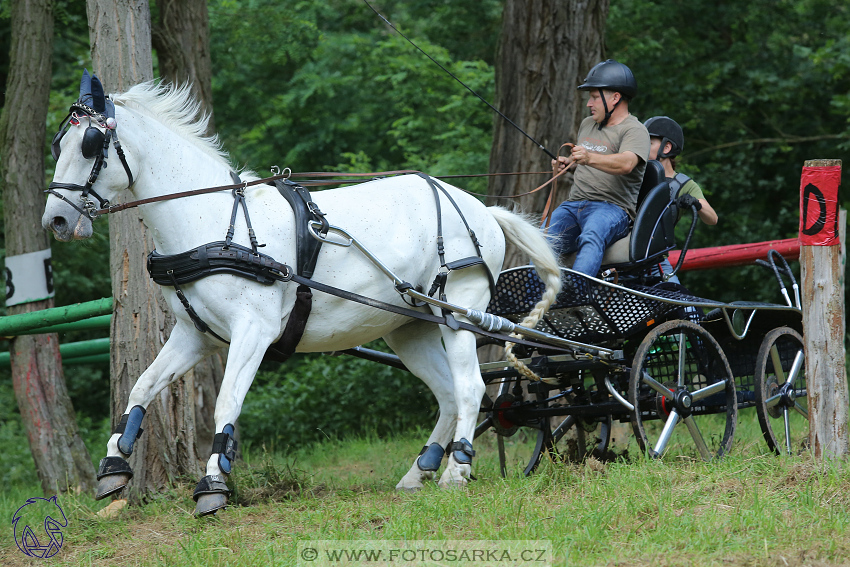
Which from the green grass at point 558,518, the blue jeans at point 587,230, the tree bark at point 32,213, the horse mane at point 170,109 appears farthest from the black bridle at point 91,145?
the tree bark at point 32,213

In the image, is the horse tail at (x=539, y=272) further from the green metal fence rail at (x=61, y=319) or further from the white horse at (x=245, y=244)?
the green metal fence rail at (x=61, y=319)

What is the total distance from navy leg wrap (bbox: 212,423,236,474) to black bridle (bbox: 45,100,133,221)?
3.91 ft

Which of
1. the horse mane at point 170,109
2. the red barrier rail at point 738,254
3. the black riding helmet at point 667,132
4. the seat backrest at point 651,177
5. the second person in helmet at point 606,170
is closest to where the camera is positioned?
the horse mane at point 170,109

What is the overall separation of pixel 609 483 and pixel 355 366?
22.1 ft

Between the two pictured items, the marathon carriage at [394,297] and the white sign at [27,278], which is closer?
the marathon carriage at [394,297]

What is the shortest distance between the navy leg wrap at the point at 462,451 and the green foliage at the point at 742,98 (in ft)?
24.6

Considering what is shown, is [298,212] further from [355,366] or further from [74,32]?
[74,32]

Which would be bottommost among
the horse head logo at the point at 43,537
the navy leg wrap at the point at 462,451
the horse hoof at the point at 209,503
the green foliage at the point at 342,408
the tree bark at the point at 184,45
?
the green foliage at the point at 342,408

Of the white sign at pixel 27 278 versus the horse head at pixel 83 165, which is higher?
the horse head at pixel 83 165

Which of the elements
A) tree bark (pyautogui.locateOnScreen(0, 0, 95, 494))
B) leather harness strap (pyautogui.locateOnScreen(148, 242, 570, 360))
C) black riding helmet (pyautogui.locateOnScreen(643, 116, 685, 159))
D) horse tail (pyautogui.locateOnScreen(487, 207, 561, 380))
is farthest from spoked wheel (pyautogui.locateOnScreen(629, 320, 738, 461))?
tree bark (pyautogui.locateOnScreen(0, 0, 95, 494))

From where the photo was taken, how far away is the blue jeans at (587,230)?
16.7ft

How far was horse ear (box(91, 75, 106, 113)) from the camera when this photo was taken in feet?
13.3

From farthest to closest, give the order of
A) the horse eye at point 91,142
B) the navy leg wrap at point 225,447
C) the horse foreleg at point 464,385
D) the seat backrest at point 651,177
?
the seat backrest at point 651,177 < the horse foreleg at point 464,385 < the navy leg wrap at point 225,447 < the horse eye at point 91,142

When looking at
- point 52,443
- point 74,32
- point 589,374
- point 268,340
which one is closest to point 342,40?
point 74,32
